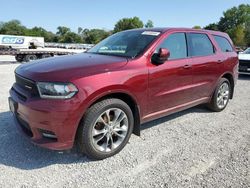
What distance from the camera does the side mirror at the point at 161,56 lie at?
378cm

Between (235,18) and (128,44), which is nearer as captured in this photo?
(128,44)

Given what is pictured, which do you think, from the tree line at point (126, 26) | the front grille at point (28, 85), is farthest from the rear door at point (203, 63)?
the tree line at point (126, 26)

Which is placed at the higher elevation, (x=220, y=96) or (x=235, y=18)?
(x=235, y=18)

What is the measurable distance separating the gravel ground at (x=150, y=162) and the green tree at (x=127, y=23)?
4019 inches

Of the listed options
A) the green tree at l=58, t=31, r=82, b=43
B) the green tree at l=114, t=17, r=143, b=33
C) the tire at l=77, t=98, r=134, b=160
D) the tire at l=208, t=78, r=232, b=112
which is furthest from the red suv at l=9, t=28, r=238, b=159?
the green tree at l=58, t=31, r=82, b=43

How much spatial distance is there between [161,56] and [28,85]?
1882 millimetres

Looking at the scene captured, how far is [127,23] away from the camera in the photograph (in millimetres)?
105250

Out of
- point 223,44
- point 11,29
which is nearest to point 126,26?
point 11,29

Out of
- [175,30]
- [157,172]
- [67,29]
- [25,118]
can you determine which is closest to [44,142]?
[25,118]

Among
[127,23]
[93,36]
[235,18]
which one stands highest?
[235,18]

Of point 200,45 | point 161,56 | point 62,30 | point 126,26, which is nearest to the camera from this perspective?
point 161,56

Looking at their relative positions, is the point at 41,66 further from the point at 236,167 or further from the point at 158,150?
the point at 236,167

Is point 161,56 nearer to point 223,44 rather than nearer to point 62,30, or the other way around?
point 223,44

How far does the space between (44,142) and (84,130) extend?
1.62 ft
